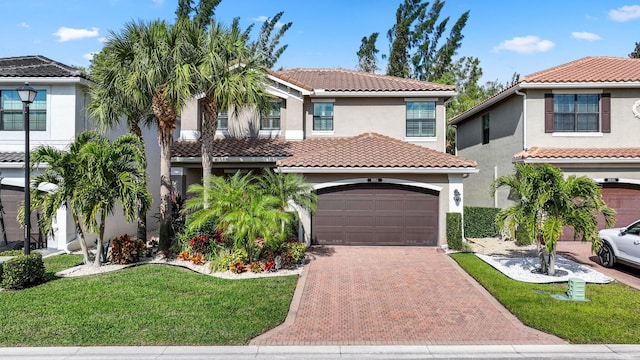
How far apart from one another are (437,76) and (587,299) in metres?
37.1

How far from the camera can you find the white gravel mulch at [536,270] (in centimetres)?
1007

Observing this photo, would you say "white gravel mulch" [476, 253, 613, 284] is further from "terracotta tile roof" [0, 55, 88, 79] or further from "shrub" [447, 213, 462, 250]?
"terracotta tile roof" [0, 55, 88, 79]

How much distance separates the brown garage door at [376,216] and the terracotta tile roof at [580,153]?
438 cm

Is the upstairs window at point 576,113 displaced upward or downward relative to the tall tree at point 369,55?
downward

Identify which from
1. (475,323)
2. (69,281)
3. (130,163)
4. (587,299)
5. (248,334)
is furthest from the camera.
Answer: (130,163)

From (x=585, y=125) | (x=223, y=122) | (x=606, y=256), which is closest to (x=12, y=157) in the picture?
(x=223, y=122)

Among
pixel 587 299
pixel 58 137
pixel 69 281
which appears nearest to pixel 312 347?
pixel 587 299

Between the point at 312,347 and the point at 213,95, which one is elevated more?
the point at 213,95

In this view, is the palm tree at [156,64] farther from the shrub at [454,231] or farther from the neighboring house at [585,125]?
the neighboring house at [585,125]

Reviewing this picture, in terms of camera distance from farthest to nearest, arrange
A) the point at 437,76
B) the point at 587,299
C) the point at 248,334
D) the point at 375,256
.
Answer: the point at 437,76, the point at 375,256, the point at 587,299, the point at 248,334

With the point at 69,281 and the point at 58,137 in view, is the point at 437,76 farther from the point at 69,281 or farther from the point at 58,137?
the point at 69,281

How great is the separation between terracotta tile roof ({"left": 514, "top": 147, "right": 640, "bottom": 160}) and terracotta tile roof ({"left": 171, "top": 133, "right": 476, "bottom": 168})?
2953 mm

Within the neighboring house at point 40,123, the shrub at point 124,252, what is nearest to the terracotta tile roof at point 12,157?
the neighboring house at point 40,123

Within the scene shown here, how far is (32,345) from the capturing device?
20.7ft
